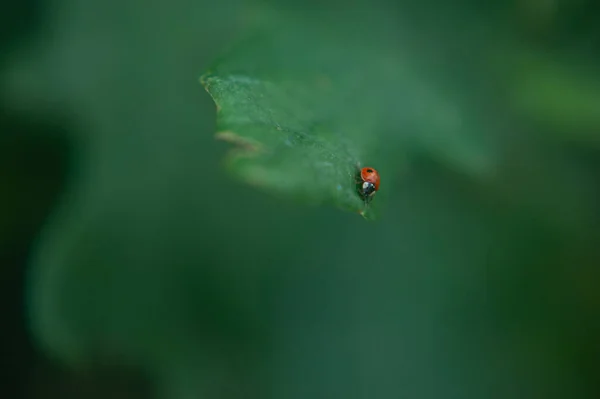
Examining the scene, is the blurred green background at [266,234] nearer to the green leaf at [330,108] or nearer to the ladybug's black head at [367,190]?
the green leaf at [330,108]

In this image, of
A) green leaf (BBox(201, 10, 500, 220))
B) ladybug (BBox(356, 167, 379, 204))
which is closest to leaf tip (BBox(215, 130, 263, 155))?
green leaf (BBox(201, 10, 500, 220))

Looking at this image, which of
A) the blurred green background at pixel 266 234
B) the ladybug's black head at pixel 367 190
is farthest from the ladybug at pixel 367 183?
the blurred green background at pixel 266 234

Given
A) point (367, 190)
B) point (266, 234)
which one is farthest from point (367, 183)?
point (266, 234)

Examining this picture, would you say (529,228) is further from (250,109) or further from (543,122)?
(250,109)

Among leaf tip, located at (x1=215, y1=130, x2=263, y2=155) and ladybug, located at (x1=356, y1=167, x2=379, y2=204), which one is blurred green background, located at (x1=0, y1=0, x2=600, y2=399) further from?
leaf tip, located at (x1=215, y1=130, x2=263, y2=155)

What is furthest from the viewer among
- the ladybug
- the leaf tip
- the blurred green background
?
the blurred green background
